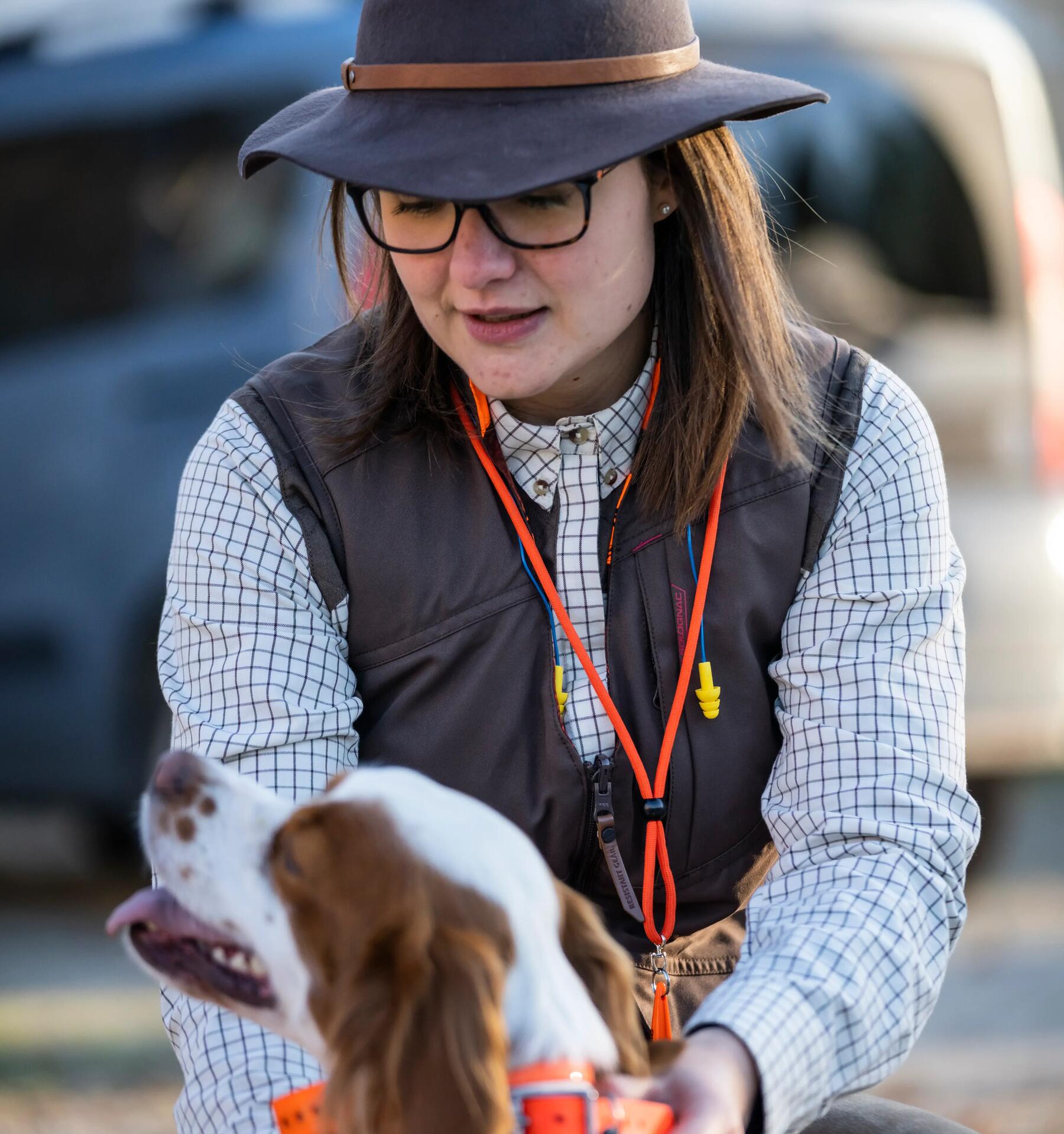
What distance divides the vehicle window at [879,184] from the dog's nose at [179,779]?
312 centimetres

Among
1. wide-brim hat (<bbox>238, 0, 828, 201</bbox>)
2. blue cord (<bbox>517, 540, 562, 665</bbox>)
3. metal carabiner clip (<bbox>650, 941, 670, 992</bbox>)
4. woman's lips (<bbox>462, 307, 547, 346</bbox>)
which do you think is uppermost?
wide-brim hat (<bbox>238, 0, 828, 201</bbox>)

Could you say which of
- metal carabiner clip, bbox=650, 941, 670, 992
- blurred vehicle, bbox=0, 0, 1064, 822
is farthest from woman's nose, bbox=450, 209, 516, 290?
blurred vehicle, bbox=0, 0, 1064, 822

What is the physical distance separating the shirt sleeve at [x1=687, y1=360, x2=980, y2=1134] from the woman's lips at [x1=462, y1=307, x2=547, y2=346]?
0.51 m

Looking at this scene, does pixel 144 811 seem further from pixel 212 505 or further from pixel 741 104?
pixel 741 104

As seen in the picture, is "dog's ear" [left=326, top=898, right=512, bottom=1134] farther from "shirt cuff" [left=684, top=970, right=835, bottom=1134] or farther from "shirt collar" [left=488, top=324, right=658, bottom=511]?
"shirt collar" [left=488, top=324, right=658, bottom=511]

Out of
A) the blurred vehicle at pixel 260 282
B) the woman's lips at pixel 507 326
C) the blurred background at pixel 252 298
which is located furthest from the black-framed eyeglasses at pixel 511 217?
the blurred vehicle at pixel 260 282

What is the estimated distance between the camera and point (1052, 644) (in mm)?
4887

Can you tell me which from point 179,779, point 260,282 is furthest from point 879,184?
point 179,779

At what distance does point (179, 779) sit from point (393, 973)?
1.54 ft

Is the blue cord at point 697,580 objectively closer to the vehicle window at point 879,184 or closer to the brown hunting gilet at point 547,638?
the brown hunting gilet at point 547,638

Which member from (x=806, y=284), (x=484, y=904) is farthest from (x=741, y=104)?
(x=806, y=284)

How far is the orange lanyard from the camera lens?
2.30m

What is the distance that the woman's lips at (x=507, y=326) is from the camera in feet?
7.54

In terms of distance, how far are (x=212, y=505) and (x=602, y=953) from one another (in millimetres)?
852
